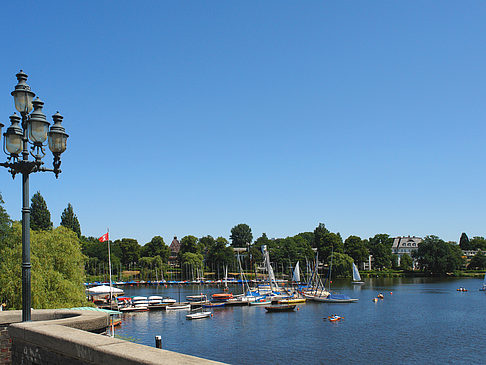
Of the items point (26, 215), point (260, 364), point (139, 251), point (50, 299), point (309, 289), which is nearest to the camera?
point (26, 215)

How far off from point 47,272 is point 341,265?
14664 centimetres

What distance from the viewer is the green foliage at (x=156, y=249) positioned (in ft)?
641

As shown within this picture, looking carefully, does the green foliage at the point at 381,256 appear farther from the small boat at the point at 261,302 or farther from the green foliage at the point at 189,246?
the small boat at the point at 261,302

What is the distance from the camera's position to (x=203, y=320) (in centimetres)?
7144

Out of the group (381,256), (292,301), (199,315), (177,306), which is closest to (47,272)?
(199,315)

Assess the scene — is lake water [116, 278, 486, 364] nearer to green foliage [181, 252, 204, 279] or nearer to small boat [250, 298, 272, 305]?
small boat [250, 298, 272, 305]

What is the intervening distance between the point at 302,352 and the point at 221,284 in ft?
385

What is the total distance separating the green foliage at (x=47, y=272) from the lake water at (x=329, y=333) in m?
7.93

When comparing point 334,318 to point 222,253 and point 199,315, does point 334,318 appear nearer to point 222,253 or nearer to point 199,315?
point 199,315

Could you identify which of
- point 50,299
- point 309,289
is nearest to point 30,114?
point 50,299

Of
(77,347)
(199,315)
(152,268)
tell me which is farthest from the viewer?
(152,268)

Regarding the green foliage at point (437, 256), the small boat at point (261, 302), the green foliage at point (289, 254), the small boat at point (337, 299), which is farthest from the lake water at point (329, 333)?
the green foliage at point (289, 254)

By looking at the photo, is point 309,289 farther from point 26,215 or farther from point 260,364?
point 26,215

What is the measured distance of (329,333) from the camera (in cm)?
5809
